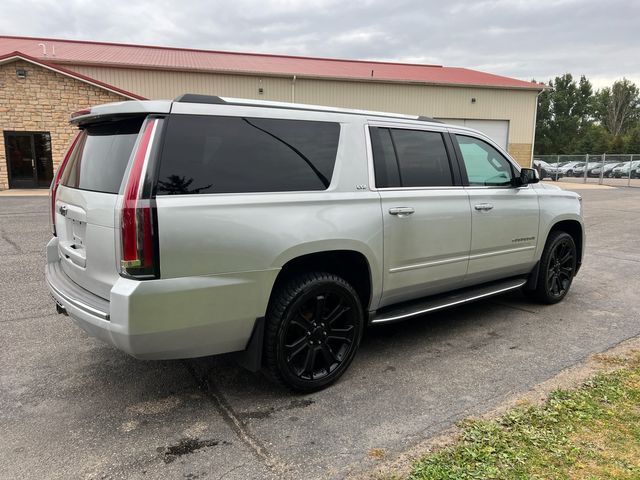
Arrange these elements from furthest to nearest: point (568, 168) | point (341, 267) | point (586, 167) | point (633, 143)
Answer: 1. point (633, 143)
2. point (568, 168)
3. point (586, 167)
4. point (341, 267)

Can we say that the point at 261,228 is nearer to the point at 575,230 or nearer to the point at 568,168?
the point at 575,230

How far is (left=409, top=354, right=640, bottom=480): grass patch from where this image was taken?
97.4 inches

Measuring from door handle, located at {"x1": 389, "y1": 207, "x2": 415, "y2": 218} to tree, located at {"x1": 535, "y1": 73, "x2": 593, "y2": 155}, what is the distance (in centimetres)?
7660

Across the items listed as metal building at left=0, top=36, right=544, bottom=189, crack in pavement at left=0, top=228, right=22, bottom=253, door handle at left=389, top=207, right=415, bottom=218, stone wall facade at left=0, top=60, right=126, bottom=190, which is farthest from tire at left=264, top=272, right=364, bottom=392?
stone wall facade at left=0, top=60, right=126, bottom=190

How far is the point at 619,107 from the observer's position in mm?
75188

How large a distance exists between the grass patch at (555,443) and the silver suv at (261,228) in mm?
1083

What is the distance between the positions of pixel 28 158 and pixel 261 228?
20606mm

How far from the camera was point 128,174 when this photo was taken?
2662 mm

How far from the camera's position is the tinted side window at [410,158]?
147 inches

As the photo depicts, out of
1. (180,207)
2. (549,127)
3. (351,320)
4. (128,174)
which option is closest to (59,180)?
(128,174)

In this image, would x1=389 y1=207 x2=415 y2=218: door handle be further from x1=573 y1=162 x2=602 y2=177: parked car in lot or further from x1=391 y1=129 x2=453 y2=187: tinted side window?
x1=573 y1=162 x2=602 y2=177: parked car in lot

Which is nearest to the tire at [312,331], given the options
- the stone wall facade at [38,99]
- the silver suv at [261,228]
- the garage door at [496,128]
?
the silver suv at [261,228]

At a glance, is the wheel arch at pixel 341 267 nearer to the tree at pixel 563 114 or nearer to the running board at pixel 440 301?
the running board at pixel 440 301

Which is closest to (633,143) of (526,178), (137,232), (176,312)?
(526,178)
